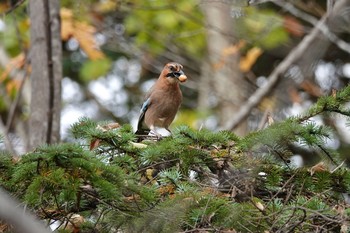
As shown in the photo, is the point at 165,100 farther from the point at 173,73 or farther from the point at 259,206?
the point at 259,206

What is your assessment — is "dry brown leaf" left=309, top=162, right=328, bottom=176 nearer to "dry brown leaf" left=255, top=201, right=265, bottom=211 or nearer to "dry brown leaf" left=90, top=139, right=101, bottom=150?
"dry brown leaf" left=255, top=201, right=265, bottom=211

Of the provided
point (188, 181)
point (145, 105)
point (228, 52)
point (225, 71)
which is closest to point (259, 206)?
point (188, 181)

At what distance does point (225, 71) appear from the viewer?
11.3 m

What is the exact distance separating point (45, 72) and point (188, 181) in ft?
11.2

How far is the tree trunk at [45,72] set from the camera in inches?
291

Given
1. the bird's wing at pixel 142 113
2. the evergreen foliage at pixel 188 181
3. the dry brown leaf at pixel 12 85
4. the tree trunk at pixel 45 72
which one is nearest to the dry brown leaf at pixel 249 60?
the bird's wing at pixel 142 113

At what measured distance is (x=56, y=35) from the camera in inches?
311

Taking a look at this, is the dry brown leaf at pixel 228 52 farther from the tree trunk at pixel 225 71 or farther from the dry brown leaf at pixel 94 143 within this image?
the dry brown leaf at pixel 94 143

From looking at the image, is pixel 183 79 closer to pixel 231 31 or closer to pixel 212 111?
pixel 231 31

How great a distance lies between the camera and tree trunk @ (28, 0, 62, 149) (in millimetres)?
7398

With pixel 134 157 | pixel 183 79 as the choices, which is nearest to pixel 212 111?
pixel 183 79

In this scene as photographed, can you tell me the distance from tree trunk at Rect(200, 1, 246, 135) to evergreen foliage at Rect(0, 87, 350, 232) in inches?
234

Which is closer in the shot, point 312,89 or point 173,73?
point 173,73

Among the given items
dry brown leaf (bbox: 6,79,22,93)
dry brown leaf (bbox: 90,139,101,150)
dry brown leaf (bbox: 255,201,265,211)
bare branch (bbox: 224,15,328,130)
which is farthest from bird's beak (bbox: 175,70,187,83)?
dry brown leaf (bbox: 6,79,22,93)
